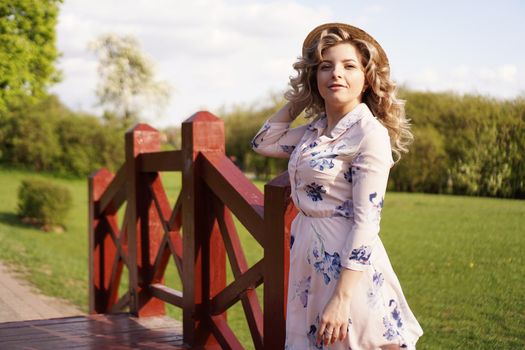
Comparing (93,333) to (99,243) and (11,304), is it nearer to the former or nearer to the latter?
(99,243)

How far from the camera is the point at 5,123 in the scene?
2923 cm

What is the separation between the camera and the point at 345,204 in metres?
2.09

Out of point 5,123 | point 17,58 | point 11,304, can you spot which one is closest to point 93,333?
point 11,304

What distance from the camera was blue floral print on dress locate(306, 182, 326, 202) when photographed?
6.98 ft

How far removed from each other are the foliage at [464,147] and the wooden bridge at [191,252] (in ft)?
8.48

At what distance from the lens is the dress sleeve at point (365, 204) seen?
6.47 feet

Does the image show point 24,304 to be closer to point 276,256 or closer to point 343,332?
point 276,256

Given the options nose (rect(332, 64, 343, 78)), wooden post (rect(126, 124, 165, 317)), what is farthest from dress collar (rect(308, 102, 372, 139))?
wooden post (rect(126, 124, 165, 317))

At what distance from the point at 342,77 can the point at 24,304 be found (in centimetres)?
609

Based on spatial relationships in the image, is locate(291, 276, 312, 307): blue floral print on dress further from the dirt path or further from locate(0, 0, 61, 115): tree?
locate(0, 0, 61, 115): tree

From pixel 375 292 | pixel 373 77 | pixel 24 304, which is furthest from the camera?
pixel 24 304

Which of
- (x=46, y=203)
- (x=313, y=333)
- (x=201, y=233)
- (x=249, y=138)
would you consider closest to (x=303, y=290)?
(x=313, y=333)

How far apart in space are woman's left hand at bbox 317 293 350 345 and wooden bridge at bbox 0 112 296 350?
0.64 metres

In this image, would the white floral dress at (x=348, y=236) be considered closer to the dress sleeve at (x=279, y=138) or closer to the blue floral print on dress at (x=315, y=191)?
the blue floral print on dress at (x=315, y=191)
